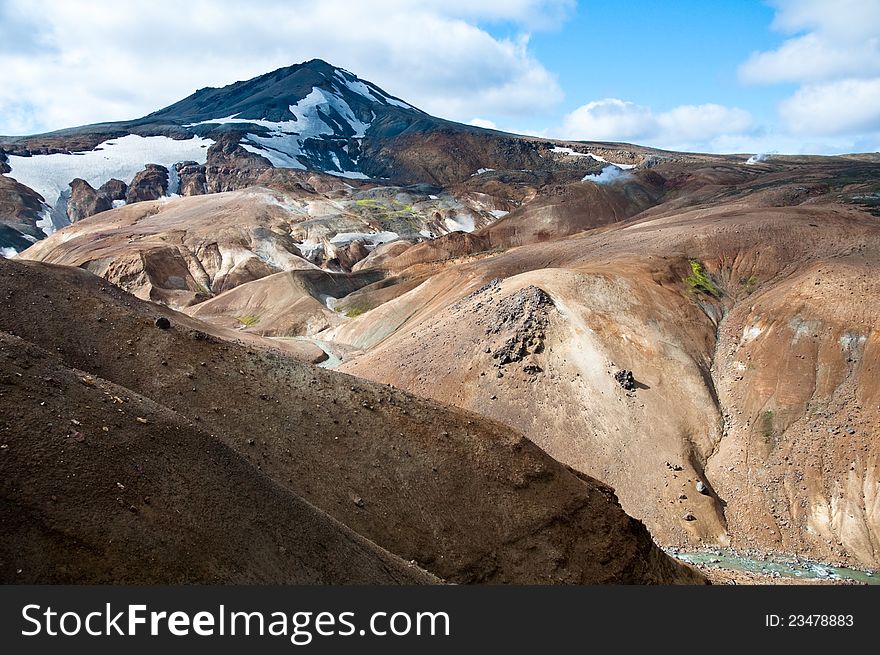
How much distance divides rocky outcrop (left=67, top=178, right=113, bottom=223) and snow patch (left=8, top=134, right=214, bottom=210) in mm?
4331

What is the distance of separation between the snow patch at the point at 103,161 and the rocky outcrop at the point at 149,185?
206 inches

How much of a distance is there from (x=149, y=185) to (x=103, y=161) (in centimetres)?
2010

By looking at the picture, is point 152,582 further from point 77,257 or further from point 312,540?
point 77,257

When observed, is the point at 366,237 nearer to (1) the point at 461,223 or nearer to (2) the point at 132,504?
(1) the point at 461,223

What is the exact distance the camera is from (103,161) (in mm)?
176750

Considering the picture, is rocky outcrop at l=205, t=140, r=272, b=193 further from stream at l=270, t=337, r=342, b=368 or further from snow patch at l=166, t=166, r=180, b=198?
stream at l=270, t=337, r=342, b=368

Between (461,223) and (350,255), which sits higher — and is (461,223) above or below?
above

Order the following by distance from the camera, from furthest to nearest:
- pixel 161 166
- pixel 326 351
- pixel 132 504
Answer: pixel 161 166, pixel 326 351, pixel 132 504

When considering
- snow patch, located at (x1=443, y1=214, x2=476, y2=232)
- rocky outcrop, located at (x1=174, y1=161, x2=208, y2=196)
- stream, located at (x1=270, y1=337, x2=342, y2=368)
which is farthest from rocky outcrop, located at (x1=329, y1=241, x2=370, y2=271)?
rocky outcrop, located at (x1=174, y1=161, x2=208, y2=196)

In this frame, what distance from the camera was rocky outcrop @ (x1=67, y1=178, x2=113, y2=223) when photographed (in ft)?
513

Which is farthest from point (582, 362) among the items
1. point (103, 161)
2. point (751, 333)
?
point (103, 161)

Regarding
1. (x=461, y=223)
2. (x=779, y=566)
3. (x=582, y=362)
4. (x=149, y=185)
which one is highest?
(x=149, y=185)

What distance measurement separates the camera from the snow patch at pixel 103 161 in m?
164

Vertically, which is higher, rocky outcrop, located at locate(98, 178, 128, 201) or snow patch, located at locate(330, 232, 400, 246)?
rocky outcrop, located at locate(98, 178, 128, 201)
